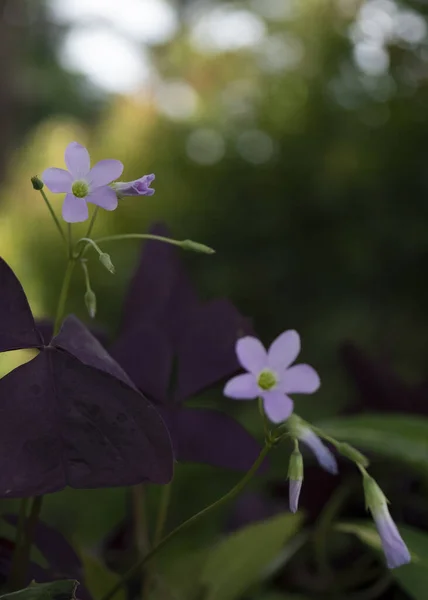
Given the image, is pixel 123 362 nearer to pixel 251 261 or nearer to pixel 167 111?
pixel 251 261

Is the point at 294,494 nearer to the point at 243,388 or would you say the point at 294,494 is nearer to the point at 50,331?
the point at 243,388

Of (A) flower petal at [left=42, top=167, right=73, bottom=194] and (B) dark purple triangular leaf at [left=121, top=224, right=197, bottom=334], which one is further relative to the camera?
(B) dark purple triangular leaf at [left=121, top=224, right=197, bottom=334]

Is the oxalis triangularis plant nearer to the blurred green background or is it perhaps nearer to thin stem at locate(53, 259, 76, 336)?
thin stem at locate(53, 259, 76, 336)

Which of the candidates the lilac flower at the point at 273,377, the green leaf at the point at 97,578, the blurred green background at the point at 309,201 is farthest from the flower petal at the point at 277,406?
the blurred green background at the point at 309,201

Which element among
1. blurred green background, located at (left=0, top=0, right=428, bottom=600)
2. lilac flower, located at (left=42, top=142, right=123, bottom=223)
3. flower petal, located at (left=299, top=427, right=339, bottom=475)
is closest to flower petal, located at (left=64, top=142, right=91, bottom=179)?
lilac flower, located at (left=42, top=142, right=123, bottom=223)

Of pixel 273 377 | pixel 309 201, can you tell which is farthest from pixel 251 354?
pixel 309 201

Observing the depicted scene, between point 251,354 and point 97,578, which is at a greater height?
point 251,354

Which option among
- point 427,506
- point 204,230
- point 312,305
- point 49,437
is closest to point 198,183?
point 204,230
